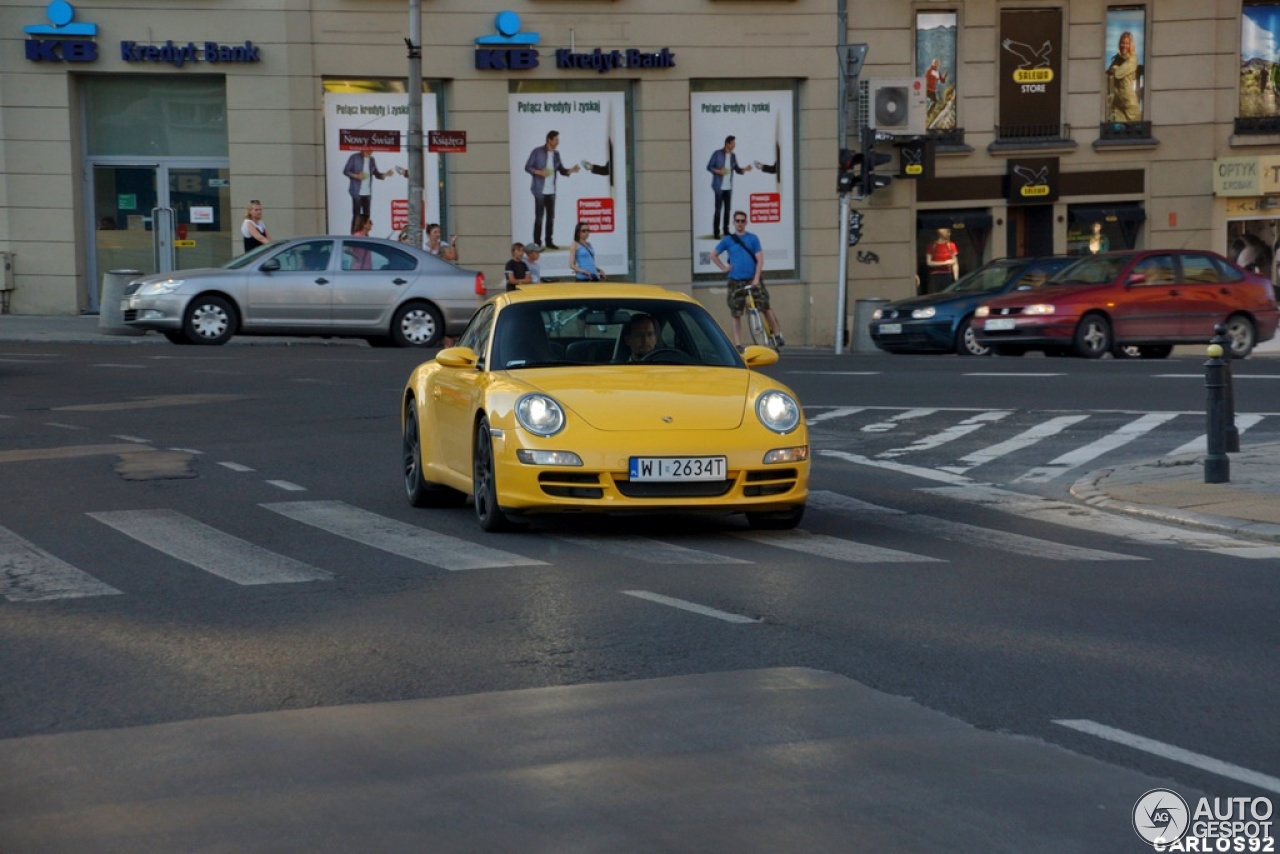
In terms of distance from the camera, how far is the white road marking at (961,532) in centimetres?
1063

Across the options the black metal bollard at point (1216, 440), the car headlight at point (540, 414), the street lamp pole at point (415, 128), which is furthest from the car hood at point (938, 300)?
the car headlight at point (540, 414)

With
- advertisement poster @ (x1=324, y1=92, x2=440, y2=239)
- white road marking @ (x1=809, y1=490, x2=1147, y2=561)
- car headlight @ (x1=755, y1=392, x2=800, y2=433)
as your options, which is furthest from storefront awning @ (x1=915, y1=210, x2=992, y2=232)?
car headlight @ (x1=755, y1=392, x2=800, y2=433)

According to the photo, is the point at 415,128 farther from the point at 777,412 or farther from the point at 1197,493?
the point at 777,412

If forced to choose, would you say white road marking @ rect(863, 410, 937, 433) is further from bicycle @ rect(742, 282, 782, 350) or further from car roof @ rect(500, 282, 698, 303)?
bicycle @ rect(742, 282, 782, 350)

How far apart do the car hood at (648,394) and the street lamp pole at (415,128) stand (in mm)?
21212

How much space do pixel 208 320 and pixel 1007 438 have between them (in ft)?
44.6

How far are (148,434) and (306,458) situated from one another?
7.46 feet

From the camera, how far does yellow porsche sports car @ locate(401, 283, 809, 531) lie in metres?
10.6

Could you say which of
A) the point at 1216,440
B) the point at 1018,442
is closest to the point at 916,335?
the point at 1018,442

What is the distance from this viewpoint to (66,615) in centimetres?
846

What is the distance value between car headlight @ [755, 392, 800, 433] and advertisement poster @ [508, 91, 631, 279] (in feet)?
82.5

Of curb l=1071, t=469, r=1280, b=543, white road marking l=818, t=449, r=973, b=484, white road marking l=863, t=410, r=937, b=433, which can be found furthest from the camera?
white road marking l=863, t=410, r=937, b=433

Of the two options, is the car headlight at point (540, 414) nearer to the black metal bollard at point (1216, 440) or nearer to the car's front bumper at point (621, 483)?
the car's front bumper at point (621, 483)

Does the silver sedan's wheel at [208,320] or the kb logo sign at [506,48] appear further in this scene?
the kb logo sign at [506,48]
